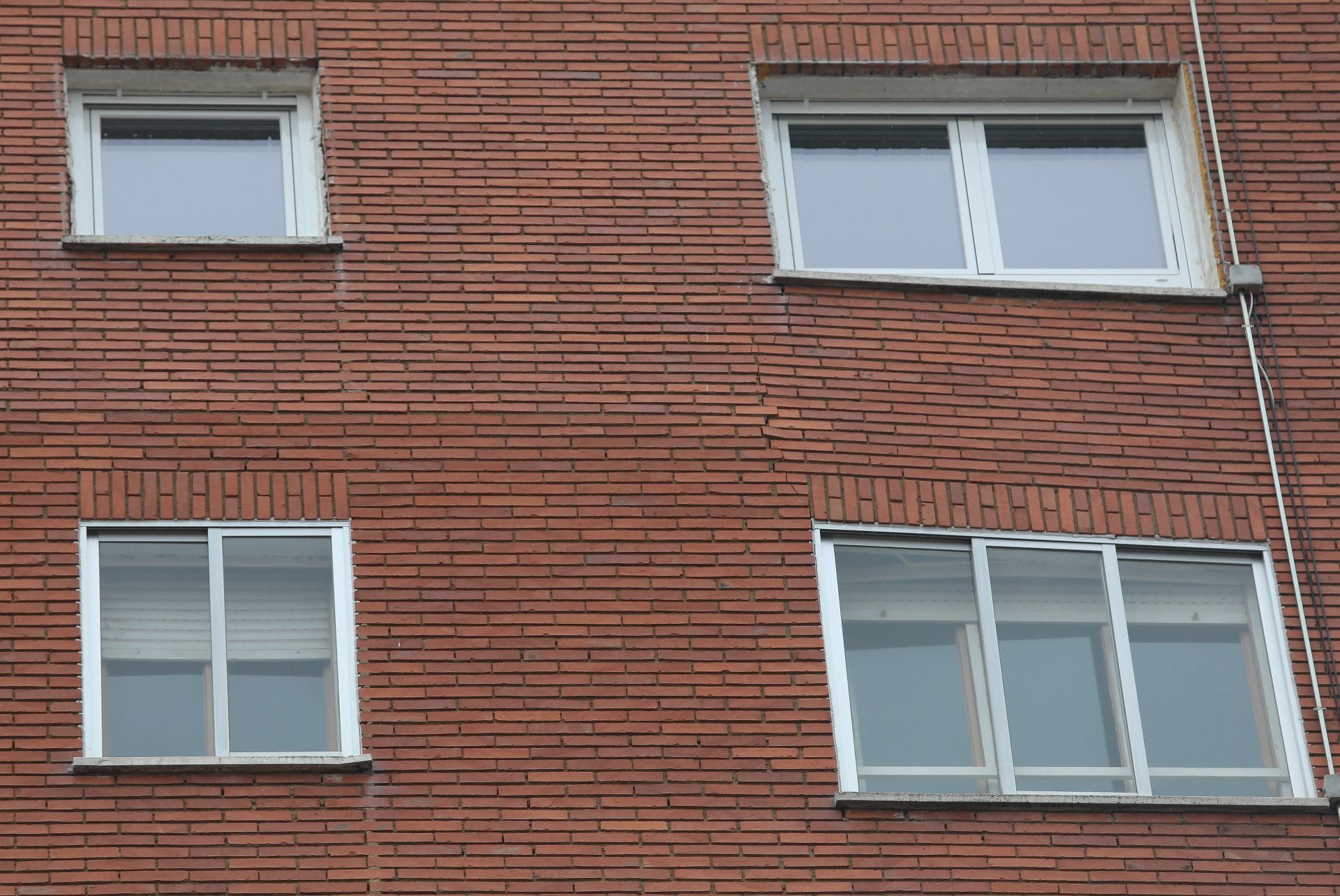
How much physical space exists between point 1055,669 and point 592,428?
286 centimetres

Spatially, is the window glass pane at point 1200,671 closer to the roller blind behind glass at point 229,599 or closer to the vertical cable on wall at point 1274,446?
the vertical cable on wall at point 1274,446

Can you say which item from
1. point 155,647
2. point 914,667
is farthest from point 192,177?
point 914,667

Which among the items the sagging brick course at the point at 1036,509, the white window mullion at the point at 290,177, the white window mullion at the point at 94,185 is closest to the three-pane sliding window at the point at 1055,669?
the sagging brick course at the point at 1036,509

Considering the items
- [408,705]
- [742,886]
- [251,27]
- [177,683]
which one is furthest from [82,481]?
[742,886]

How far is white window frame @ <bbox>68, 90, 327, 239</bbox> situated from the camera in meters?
13.1

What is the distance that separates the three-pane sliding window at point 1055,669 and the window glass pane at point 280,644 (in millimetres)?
2679

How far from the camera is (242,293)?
12.6m

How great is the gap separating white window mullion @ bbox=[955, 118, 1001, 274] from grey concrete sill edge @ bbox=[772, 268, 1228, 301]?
13.7 inches

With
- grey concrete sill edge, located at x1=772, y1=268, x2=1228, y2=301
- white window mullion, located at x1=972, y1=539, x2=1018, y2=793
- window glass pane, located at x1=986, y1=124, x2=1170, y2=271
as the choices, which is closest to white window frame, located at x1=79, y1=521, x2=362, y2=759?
grey concrete sill edge, located at x1=772, y1=268, x2=1228, y2=301

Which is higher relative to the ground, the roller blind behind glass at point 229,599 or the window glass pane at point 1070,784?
the roller blind behind glass at point 229,599

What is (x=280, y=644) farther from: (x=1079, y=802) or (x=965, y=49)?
(x=965, y=49)

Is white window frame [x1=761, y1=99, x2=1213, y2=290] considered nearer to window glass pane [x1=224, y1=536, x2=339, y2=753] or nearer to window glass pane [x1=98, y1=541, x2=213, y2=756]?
window glass pane [x1=224, y1=536, x2=339, y2=753]

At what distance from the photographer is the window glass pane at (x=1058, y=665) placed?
12.2 metres

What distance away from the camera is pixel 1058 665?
1243cm
